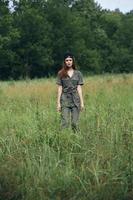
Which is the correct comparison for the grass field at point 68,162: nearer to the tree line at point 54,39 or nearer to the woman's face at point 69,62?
the woman's face at point 69,62

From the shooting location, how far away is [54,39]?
251 feet

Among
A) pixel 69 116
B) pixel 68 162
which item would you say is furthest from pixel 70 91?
pixel 68 162

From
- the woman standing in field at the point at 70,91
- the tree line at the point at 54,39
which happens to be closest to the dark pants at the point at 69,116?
the woman standing in field at the point at 70,91

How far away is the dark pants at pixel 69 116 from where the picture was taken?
953cm

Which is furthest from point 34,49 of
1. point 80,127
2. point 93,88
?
point 80,127

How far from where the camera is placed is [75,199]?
6.50 metres

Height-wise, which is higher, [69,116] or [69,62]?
[69,62]

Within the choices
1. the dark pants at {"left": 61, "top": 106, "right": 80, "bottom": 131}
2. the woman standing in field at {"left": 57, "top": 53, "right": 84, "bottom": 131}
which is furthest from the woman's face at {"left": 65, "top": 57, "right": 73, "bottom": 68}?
the dark pants at {"left": 61, "top": 106, "right": 80, "bottom": 131}

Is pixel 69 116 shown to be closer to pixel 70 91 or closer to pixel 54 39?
pixel 70 91

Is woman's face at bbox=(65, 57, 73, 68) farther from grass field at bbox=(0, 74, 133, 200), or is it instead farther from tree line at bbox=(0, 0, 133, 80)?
tree line at bbox=(0, 0, 133, 80)

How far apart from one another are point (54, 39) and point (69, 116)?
67.1 metres

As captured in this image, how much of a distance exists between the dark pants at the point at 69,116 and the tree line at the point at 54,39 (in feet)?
172

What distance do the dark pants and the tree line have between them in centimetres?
5229

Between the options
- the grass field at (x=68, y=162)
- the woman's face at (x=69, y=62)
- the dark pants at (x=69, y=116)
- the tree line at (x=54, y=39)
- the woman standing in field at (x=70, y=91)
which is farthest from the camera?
the tree line at (x=54, y=39)
